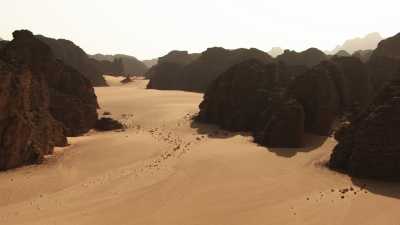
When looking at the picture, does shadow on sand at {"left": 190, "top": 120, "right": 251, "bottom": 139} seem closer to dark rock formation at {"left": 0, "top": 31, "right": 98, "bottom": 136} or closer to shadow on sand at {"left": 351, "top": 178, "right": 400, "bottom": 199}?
dark rock formation at {"left": 0, "top": 31, "right": 98, "bottom": 136}

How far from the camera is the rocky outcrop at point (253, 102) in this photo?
21.4 metres

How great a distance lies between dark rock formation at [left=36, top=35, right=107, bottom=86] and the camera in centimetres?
5731

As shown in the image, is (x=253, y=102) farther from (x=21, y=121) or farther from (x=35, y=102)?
(x=21, y=121)

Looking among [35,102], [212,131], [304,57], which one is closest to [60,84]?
[35,102]

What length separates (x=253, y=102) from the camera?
85.1 ft

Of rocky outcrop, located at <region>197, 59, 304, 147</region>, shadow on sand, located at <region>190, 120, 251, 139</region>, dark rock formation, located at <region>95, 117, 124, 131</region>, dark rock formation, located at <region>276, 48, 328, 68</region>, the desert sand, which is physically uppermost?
dark rock formation, located at <region>276, 48, 328, 68</region>

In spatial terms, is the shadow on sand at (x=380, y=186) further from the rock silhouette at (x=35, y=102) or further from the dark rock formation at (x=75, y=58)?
the dark rock formation at (x=75, y=58)

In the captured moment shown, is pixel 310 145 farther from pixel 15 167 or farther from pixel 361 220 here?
pixel 15 167

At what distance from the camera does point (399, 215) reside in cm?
1268

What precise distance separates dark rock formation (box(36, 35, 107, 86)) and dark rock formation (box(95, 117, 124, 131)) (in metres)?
30.1

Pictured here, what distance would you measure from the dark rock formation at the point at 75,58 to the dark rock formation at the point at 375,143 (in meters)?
43.1

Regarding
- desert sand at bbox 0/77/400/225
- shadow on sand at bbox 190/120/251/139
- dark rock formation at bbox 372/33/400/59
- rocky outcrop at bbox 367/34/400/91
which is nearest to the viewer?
desert sand at bbox 0/77/400/225

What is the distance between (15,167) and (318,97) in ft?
46.3

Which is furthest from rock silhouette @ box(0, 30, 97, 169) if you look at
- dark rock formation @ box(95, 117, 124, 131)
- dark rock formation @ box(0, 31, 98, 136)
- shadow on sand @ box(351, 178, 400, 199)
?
shadow on sand @ box(351, 178, 400, 199)
